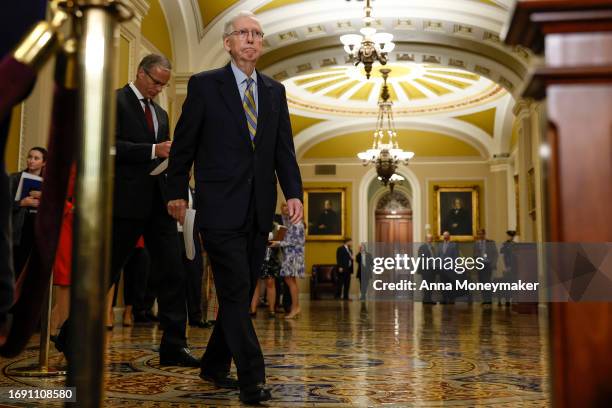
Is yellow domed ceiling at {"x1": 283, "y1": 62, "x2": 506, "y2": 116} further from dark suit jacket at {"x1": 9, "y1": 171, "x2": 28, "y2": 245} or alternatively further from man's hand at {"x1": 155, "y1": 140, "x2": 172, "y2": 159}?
man's hand at {"x1": 155, "y1": 140, "x2": 172, "y2": 159}

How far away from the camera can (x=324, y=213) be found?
17406 mm

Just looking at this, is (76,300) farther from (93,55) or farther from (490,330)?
(490,330)

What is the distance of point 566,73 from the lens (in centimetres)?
82

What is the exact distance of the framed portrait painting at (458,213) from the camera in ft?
55.1

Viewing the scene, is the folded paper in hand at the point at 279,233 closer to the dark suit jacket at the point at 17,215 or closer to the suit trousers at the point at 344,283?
the dark suit jacket at the point at 17,215

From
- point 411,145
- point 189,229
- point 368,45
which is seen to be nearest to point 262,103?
point 189,229

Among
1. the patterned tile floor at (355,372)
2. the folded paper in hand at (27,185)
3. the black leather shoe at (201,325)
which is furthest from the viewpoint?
the black leather shoe at (201,325)

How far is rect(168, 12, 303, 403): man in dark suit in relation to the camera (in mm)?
2211

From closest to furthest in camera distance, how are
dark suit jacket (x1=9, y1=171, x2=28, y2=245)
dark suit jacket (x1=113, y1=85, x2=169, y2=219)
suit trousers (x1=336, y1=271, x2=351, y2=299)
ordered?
dark suit jacket (x1=113, y1=85, x2=169, y2=219), dark suit jacket (x1=9, y1=171, x2=28, y2=245), suit trousers (x1=336, y1=271, x2=351, y2=299)

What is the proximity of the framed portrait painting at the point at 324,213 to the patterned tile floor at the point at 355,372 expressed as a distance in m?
12.4

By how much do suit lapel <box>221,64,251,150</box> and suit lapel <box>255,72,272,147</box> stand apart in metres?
0.05

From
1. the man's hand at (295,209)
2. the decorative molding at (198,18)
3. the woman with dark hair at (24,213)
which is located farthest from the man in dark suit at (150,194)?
the decorative molding at (198,18)

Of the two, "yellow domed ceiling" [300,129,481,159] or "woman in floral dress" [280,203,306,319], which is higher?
"yellow domed ceiling" [300,129,481,159]

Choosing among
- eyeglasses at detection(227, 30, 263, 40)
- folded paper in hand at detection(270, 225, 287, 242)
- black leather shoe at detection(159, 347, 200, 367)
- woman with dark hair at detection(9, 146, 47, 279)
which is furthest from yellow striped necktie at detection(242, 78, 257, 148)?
folded paper in hand at detection(270, 225, 287, 242)
